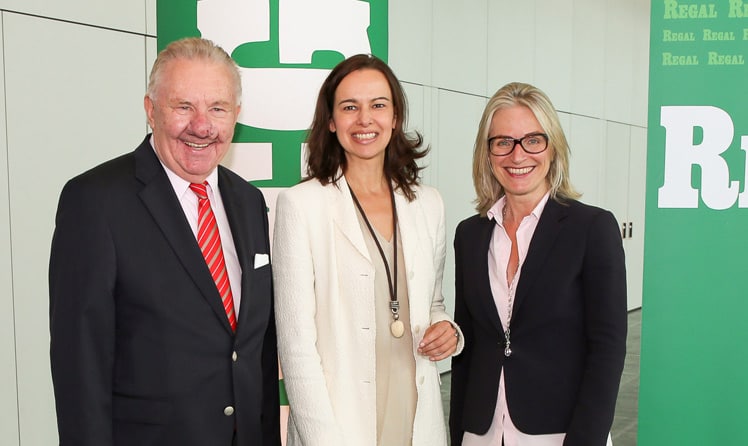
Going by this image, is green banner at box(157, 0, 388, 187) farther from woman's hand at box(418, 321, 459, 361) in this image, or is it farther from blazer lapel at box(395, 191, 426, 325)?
woman's hand at box(418, 321, 459, 361)

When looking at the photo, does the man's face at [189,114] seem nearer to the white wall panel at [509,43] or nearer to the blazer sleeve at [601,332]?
the blazer sleeve at [601,332]

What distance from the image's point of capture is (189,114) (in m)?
1.81

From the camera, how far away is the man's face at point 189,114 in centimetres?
179

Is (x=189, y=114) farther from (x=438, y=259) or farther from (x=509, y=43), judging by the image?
(x=509, y=43)

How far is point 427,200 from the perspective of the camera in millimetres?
2256

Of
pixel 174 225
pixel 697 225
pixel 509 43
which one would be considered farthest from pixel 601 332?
pixel 509 43

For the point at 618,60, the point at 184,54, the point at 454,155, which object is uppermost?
the point at 618,60

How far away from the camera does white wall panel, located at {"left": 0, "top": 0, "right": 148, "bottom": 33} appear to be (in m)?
3.46

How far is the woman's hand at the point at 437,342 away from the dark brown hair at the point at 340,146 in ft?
1.41

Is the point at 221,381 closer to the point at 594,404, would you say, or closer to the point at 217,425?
the point at 217,425

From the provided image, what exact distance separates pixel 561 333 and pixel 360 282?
60 cm

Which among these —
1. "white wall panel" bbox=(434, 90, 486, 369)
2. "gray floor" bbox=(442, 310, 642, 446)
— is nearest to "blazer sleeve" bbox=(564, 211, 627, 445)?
"gray floor" bbox=(442, 310, 642, 446)

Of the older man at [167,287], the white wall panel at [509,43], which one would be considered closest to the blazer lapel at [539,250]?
the older man at [167,287]

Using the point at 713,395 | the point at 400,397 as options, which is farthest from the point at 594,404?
the point at 713,395
